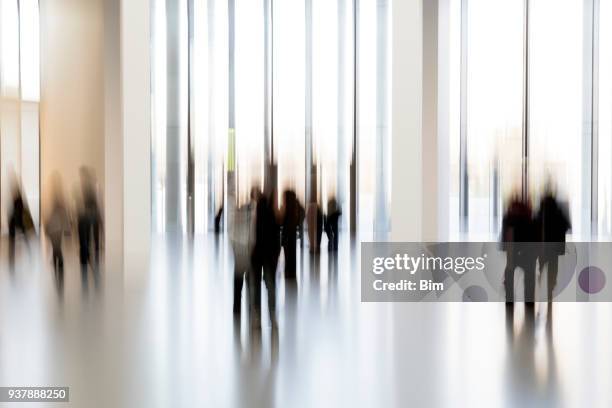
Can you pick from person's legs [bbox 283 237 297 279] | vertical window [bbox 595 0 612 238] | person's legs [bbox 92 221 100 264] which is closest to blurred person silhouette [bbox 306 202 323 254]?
person's legs [bbox 283 237 297 279]

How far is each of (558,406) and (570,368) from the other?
1200 mm

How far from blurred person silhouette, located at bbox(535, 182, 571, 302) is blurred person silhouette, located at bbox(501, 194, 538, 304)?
165mm

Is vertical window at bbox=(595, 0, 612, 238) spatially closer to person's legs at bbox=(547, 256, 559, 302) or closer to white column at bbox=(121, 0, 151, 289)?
person's legs at bbox=(547, 256, 559, 302)

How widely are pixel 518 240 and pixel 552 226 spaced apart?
1.96 feet

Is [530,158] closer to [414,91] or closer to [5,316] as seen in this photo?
[414,91]

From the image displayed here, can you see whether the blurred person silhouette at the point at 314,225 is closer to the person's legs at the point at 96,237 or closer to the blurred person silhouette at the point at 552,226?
the person's legs at the point at 96,237

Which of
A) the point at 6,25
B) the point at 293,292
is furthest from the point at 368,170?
the point at 6,25

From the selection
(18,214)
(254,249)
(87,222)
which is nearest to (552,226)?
(254,249)

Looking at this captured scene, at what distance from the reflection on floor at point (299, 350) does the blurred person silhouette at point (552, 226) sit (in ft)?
1.93

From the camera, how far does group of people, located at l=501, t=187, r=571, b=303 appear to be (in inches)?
332

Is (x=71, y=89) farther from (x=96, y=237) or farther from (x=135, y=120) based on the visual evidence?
(x=96, y=237)

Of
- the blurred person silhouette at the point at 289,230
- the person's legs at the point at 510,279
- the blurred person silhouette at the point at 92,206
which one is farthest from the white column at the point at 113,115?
the person's legs at the point at 510,279

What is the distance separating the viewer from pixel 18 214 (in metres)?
18.5

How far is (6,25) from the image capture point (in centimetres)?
1848
